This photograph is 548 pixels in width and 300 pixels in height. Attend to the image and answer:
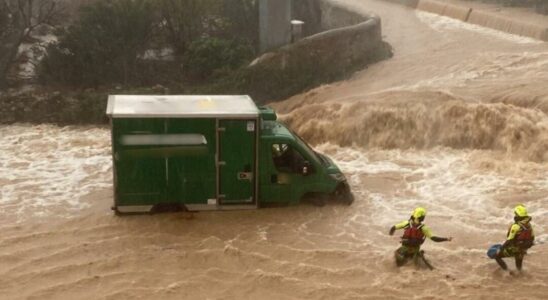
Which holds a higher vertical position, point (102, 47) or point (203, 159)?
point (102, 47)

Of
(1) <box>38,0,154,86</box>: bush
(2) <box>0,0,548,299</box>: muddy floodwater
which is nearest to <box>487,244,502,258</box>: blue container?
(2) <box>0,0,548,299</box>: muddy floodwater

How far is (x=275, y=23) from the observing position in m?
26.1

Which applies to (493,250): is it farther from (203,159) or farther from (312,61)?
(312,61)

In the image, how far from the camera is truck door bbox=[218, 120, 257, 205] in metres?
13.0

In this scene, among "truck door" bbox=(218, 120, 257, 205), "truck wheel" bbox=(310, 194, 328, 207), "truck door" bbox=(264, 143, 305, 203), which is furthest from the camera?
"truck wheel" bbox=(310, 194, 328, 207)

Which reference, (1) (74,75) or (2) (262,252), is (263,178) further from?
(1) (74,75)

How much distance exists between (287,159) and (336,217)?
158 centimetres

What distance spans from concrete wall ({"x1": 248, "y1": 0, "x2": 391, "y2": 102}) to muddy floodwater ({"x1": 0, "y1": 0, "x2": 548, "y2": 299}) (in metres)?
2.33

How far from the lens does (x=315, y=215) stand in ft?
45.2

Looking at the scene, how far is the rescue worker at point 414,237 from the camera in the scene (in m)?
11.1

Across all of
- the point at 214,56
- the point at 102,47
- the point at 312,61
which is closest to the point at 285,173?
the point at 312,61

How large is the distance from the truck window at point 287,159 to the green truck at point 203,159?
0.02m

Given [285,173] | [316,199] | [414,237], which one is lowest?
[316,199]

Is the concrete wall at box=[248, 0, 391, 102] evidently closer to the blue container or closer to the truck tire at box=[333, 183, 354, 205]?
the truck tire at box=[333, 183, 354, 205]
